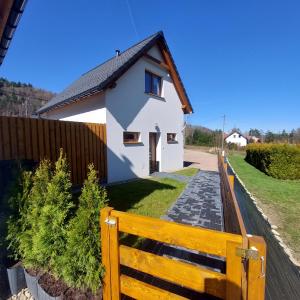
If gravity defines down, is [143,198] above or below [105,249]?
below

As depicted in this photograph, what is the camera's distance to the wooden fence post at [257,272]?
1.49m

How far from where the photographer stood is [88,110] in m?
9.44

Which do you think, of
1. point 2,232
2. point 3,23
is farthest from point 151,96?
point 2,232

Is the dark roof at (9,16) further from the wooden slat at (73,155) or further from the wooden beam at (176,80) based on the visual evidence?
the wooden beam at (176,80)

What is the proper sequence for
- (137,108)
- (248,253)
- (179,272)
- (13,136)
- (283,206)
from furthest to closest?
(137,108) → (283,206) → (13,136) → (179,272) → (248,253)

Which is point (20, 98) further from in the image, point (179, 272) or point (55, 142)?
point (179, 272)

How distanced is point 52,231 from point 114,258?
0.98m

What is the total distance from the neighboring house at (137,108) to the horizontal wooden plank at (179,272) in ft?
22.8

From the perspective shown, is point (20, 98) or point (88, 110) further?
point (20, 98)

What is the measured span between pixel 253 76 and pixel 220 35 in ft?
27.8

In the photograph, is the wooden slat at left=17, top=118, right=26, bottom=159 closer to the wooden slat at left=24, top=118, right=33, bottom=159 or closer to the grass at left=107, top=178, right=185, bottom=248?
the wooden slat at left=24, top=118, right=33, bottom=159

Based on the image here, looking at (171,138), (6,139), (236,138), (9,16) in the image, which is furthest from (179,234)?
(236,138)

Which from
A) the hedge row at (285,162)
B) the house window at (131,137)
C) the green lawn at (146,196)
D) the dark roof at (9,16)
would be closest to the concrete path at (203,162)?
the hedge row at (285,162)

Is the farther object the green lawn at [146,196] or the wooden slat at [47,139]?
the wooden slat at [47,139]
